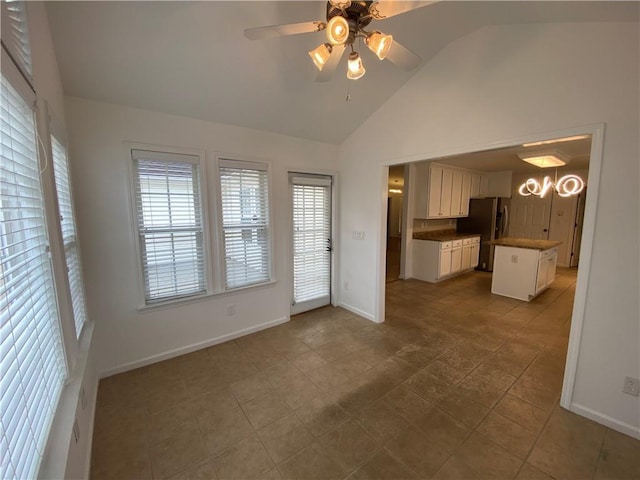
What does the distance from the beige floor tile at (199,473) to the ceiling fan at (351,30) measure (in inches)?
102

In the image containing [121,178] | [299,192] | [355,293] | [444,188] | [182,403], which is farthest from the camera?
[444,188]

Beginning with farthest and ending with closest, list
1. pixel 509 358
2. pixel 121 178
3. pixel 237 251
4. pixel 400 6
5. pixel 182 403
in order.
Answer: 1. pixel 237 251
2. pixel 509 358
3. pixel 121 178
4. pixel 182 403
5. pixel 400 6

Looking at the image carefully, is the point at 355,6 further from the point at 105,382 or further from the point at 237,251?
the point at 105,382

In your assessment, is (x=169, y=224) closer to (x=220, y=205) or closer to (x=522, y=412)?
(x=220, y=205)

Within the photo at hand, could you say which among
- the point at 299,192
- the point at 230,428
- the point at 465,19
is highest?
the point at 465,19

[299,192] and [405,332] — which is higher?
[299,192]

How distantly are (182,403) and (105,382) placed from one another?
867mm

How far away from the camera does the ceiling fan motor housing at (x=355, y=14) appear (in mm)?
1448

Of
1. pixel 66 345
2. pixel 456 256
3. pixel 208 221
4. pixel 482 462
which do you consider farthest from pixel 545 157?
pixel 66 345

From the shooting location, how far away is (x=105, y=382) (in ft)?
7.98

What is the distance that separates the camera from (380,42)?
4.94ft

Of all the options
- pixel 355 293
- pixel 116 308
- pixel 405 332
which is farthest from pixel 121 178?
pixel 405 332

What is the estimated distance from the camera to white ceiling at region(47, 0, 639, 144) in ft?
5.73

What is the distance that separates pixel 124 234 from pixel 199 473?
201cm
